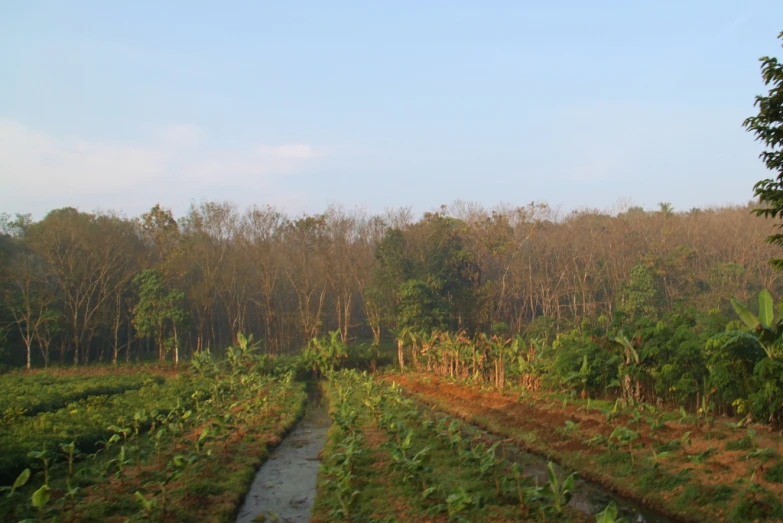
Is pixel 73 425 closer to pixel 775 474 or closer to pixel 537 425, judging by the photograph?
pixel 537 425

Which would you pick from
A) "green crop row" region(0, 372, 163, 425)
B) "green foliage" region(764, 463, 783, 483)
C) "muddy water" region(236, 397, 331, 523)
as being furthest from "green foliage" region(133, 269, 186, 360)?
"green foliage" region(764, 463, 783, 483)

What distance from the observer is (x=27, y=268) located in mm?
37875

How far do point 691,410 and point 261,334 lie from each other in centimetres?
4051

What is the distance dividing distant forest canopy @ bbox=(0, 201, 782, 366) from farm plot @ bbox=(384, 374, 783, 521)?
1873 centimetres

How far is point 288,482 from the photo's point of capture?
1278cm

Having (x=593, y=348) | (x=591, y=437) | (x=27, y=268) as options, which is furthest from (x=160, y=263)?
(x=591, y=437)

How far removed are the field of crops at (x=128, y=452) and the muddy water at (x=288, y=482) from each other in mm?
309

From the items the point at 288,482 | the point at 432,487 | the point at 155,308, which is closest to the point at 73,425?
the point at 288,482

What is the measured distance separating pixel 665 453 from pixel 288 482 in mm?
7552

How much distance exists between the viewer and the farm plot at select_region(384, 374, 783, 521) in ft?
30.8

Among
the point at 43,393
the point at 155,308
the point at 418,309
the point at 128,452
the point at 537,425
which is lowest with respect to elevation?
the point at 537,425

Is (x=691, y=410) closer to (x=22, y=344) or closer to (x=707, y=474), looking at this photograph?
(x=707, y=474)

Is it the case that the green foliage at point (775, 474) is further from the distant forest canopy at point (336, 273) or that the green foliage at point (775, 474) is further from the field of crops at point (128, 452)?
the distant forest canopy at point (336, 273)

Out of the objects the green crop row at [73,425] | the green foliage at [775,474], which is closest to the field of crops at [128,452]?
the green crop row at [73,425]
